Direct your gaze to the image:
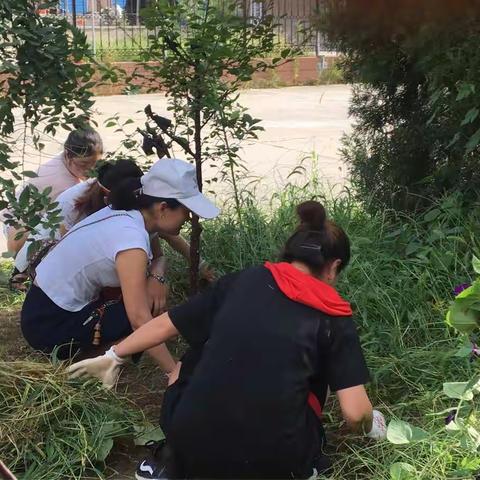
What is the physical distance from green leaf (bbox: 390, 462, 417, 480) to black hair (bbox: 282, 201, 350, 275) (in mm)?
557

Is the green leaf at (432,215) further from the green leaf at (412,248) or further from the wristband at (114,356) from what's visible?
the wristband at (114,356)

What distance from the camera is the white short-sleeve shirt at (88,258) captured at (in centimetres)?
289

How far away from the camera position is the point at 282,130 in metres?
10.8

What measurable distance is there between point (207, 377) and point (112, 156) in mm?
2024

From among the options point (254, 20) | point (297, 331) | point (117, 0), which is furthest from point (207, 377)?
point (117, 0)

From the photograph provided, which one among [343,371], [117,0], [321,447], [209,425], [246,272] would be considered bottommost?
[321,447]

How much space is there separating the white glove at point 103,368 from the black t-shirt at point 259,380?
1.68 ft

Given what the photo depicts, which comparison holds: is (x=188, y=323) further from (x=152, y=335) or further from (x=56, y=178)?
(x=56, y=178)

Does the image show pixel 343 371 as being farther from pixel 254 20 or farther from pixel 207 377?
pixel 254 20

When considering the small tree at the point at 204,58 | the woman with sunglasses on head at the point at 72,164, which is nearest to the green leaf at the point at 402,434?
the small tree at the point at 204,58

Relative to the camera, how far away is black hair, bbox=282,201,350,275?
83.0 inches

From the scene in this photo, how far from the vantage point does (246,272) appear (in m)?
2.14

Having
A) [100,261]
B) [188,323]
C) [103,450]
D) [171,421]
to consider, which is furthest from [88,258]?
[171,421]

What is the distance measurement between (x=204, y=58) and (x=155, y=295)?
104 cm
